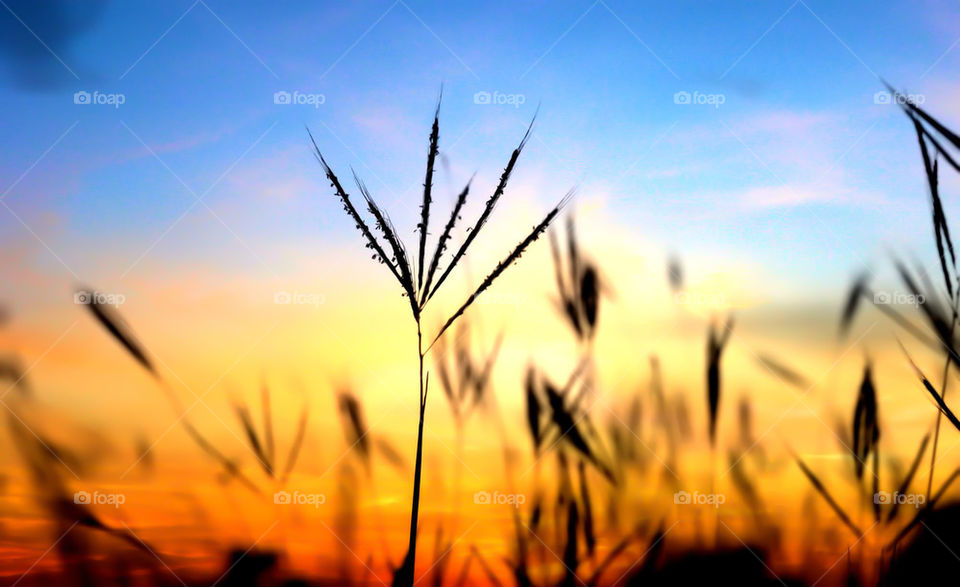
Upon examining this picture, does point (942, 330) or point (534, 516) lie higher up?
point (942, 330)

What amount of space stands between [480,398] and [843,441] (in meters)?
1.89

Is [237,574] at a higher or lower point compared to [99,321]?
lower

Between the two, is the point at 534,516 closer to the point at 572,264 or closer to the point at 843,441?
the point at 572,264

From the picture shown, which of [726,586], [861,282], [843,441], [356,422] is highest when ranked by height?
[861,282]

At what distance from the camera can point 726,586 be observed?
3.91 m

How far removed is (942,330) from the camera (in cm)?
281

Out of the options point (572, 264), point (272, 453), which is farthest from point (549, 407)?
point (272, 453)

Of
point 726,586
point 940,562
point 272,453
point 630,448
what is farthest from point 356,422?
point 940,562

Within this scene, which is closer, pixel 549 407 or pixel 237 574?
pixel 549 407

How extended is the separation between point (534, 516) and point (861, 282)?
80.9 inches

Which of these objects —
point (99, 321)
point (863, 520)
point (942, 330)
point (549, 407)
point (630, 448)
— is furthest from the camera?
point (630, 448)

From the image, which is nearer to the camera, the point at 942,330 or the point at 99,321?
the point at 942,330

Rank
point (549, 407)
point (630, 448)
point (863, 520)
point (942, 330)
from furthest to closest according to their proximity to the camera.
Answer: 1. point (630, 448)
2. point (863, 520)
3. point (549, 407)
4. point (942, 330)

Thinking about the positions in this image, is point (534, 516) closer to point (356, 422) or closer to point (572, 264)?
point (356, 422)
